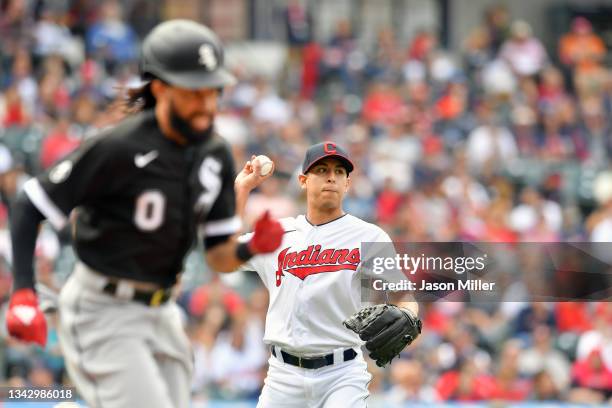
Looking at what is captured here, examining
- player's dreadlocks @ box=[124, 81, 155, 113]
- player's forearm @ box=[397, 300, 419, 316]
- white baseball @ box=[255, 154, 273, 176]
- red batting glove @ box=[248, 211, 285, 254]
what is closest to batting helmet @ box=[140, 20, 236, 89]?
player's dreadlocks @ box=[124, 81, 155, 113]

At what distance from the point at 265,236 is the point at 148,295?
1.77 feet

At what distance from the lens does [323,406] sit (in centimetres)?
645

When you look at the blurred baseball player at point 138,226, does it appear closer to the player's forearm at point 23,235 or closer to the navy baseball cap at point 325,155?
the player's forearm at point 23,235

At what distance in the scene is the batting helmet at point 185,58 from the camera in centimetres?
484

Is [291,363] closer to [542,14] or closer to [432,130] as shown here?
[432,130]

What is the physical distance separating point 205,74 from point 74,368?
1.30m

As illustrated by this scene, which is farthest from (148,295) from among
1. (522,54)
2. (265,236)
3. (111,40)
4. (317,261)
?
(522,54)

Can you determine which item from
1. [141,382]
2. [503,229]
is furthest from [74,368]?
[503,229]

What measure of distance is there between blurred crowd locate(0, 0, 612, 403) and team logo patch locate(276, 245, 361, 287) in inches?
175

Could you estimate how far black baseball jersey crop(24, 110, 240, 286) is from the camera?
190 inches

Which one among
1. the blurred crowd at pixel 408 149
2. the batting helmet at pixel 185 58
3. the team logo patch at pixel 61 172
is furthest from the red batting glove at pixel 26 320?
the blurred crowd at pixel 408 149

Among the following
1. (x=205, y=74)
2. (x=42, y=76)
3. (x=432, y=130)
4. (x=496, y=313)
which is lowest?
(x=496, y=313)

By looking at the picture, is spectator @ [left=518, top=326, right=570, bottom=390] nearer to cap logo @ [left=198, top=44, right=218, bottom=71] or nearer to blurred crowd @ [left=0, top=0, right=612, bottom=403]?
blurred crowd @ [left=0, top=0, right=612, bottom=403]

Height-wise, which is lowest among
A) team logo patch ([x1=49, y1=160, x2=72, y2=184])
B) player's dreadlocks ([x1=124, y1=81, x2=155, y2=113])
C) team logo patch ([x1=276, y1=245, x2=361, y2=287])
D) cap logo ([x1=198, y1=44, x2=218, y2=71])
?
team logo patch ([x1=276, y1=245, x2=361, y2=287])
